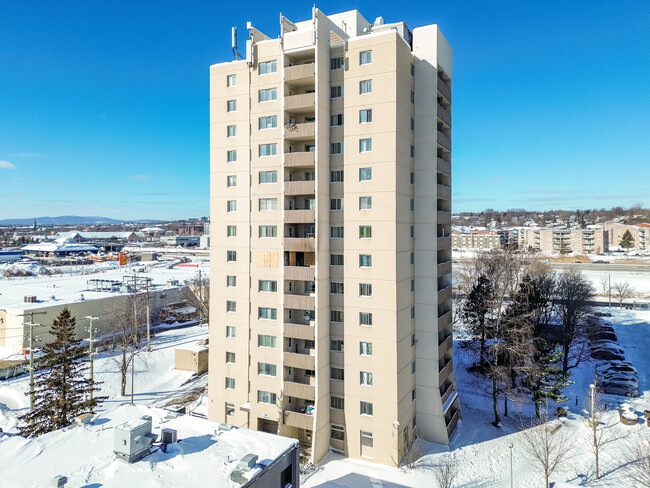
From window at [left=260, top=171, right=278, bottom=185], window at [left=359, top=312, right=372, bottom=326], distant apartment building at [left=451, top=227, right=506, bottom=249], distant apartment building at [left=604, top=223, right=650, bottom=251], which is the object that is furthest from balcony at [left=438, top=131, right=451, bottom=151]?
distant apartment building at [left=604, top=223, right=650, bottom=251]

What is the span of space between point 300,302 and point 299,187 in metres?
7.51

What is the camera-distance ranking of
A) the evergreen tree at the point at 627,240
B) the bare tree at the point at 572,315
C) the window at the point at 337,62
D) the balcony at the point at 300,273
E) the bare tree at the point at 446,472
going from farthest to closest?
the evergreen tree at the point at 627,240 < the bare tree at the point at 572,315 < the window at the point at 337,62 < the balcony at the point at 300,273 < the bare tree at the point at 446,472

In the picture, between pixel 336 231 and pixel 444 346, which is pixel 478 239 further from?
pixel 336 231

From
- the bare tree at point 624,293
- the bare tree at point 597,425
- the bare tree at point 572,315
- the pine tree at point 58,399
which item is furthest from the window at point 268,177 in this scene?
the bare tree at point 624,293

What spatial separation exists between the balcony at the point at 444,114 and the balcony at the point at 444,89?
3.01 ft

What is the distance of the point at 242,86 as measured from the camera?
27734mm

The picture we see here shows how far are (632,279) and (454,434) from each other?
78.2m

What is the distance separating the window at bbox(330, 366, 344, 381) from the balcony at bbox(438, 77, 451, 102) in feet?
68.5

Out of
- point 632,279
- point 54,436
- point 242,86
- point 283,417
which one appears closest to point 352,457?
point 283,417

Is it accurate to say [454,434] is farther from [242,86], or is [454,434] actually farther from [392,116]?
[242,86]

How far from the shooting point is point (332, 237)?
26.2 m

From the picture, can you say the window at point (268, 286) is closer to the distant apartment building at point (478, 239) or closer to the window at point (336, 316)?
the window at point (336, 316)

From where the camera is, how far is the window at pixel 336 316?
2600 cm

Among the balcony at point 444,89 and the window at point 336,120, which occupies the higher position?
the balcony at point 444,89
